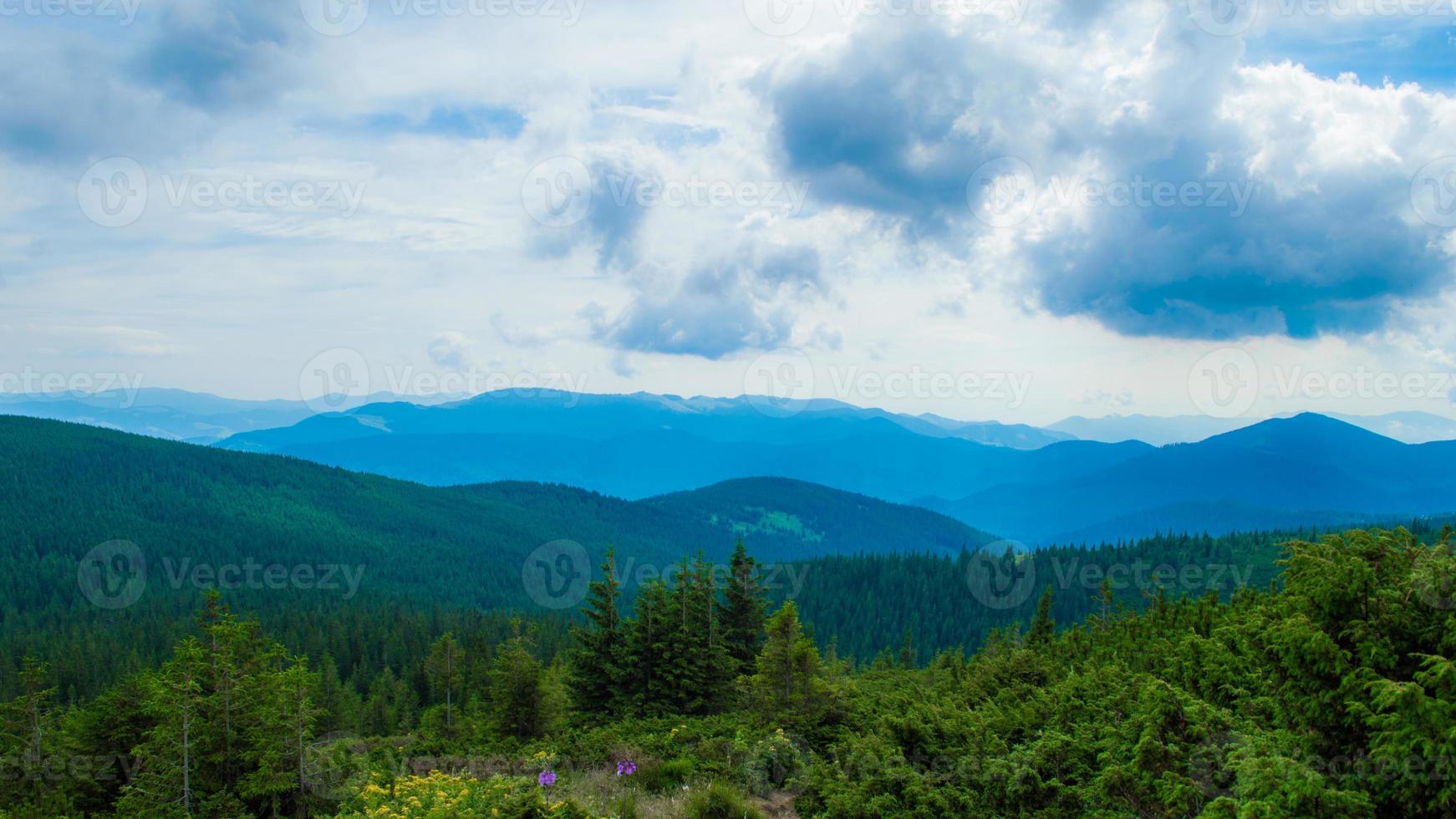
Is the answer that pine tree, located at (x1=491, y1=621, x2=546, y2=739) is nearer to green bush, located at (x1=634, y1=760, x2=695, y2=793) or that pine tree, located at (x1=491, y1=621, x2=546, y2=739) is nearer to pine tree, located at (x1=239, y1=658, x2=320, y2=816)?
pine tree, located at (x1=239, y1=658, x2=320, y2=816)

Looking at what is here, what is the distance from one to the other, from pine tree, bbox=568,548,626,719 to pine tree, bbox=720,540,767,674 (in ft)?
16.7

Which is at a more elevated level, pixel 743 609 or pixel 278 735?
pixel 743 609

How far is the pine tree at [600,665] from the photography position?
32.6 meters

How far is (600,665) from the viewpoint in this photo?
3322cm

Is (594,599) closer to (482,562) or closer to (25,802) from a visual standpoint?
(25,802)

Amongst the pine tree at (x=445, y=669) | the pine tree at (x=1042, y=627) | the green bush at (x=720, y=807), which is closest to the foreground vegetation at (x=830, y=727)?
the green bush at (x=720, y=807)

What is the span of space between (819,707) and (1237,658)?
13.1 metres

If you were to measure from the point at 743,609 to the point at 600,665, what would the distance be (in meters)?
7.03

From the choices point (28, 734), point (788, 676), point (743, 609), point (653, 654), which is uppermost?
point (743, 609)

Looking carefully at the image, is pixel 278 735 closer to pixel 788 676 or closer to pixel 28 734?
pixel 28 734

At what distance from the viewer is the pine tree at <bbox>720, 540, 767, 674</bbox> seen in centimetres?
3556

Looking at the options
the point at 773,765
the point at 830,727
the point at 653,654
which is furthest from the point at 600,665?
the point at 773,765

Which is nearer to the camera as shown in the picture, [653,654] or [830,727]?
[830,727]

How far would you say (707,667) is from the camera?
3331 centimetres
